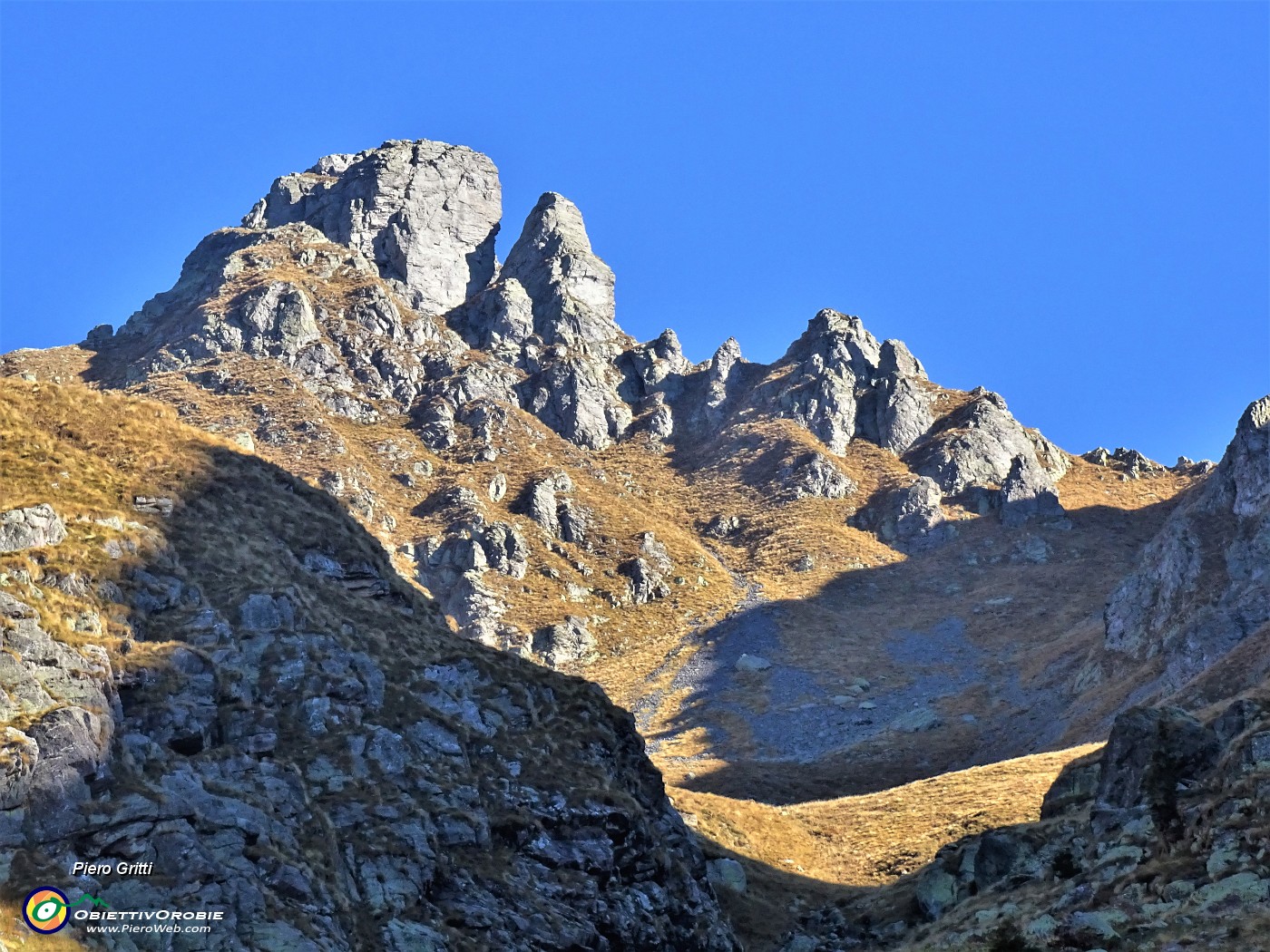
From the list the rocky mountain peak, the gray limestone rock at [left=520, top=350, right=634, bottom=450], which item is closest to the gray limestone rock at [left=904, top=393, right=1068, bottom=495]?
the gray limestone rock at [left=520, top=350, right=634, bottom=450]

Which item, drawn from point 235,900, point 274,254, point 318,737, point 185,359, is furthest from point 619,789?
point 274,254

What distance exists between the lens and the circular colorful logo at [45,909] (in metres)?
23.3

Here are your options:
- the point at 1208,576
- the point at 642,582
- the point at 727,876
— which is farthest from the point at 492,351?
the point at 727,876

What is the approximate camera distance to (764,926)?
45219 mm

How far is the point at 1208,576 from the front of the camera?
91.2 meters

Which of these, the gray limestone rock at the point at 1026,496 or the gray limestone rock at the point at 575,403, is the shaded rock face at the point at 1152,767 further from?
the gray limestone rock at the point at 575,403

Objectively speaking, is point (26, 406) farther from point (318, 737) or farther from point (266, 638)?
point (318, 737)

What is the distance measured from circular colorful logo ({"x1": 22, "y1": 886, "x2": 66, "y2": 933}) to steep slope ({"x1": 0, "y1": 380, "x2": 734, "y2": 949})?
0.32 m

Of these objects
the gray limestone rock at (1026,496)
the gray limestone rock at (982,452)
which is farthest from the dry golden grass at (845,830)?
the gray limestone rock at (982,452)

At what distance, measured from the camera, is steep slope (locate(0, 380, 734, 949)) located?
26.6 metres

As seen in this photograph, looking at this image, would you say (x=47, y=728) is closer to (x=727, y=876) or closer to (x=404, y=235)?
(x=727, y=876)

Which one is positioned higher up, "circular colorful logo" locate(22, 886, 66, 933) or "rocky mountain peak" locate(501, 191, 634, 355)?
"rocky mountain peak" locate(501, 191, 634, 355)

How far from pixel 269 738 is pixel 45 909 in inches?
375

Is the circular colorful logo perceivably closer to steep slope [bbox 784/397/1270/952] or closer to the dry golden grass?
steep slope [bbox 784/397/1270/952]
